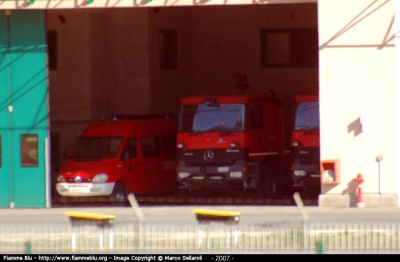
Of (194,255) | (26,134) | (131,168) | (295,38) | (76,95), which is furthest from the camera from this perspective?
(295,38)

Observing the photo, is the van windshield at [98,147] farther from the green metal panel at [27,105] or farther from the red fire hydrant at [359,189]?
the red fire hydrant at [359,189]

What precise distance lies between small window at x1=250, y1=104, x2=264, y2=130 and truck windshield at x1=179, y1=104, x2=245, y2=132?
0.36 meters

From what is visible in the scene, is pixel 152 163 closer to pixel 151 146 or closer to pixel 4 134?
pixel 151 146

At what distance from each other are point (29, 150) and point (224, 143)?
5238 millimetres

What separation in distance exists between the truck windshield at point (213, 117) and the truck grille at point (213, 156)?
0.58 metres

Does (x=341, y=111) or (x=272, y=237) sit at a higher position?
(x=341, y=111)

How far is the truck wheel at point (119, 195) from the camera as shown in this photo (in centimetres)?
2636

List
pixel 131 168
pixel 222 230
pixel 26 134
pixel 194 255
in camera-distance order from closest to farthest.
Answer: pixel 194 255, pixel 222 230, pixel 26 134, pixel 131 168

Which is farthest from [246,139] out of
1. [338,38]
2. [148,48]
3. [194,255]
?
[194,255]

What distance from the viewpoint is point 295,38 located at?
36.4 m

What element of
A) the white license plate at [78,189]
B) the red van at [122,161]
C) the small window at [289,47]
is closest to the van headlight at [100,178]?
the red van at [122,161]

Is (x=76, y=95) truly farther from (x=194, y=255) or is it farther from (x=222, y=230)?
(x=194, y=255)

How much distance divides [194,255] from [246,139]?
12.7m

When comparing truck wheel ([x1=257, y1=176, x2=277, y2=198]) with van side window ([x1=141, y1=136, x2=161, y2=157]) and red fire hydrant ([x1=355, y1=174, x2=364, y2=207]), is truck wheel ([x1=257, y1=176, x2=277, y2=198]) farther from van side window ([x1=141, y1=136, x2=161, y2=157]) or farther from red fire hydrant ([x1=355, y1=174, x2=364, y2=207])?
red fire hydrant ([x1=355, y1=174, x2=364, y2=207])
